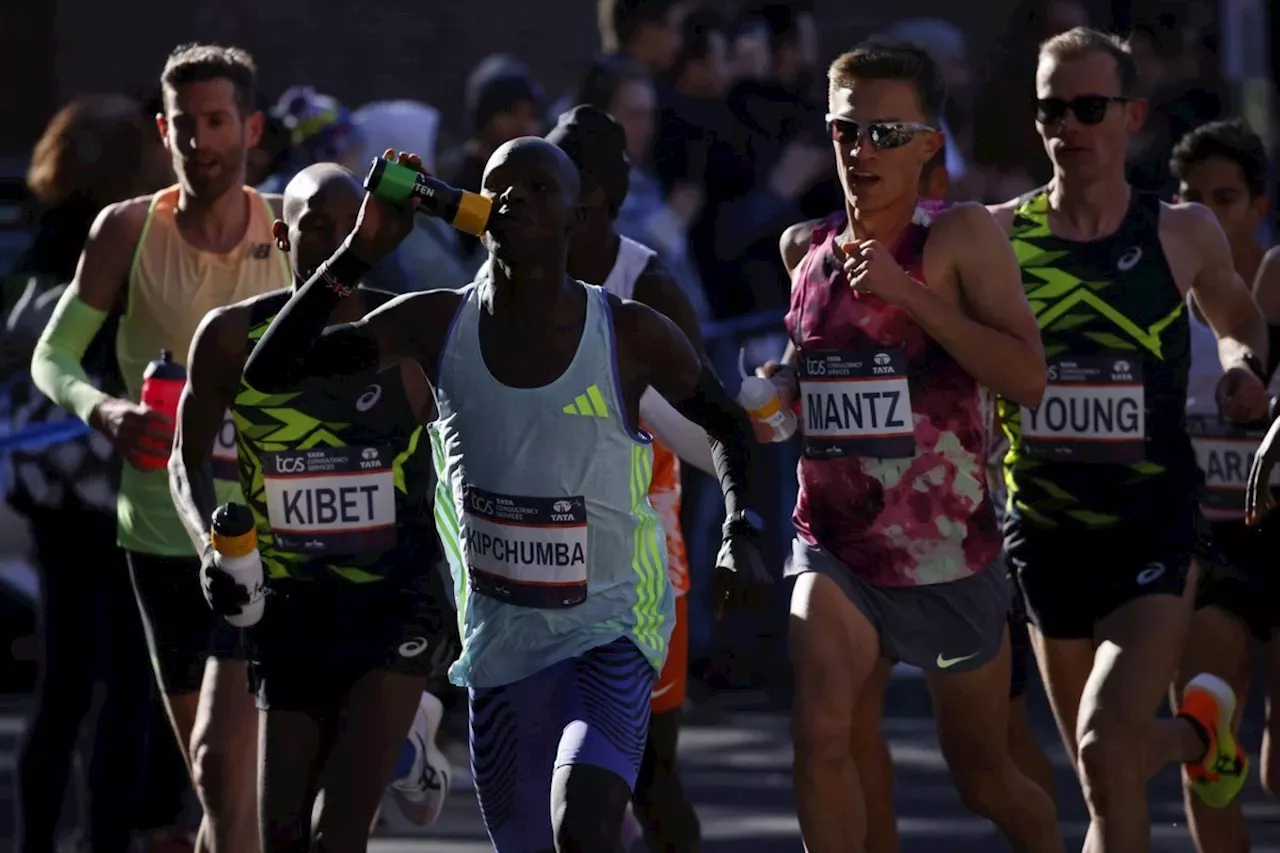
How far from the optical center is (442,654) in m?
6.63

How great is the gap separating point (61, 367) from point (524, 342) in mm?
1968

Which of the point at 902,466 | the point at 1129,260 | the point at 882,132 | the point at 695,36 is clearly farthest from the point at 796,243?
the point at 695,36

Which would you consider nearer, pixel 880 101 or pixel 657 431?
pixel 880 101

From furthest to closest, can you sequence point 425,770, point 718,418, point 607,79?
point 607,79, point 425,770, point 718,418

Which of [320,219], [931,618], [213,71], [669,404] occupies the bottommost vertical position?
[931,618]

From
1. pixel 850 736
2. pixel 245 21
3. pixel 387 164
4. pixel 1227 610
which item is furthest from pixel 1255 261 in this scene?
pixel 245 21

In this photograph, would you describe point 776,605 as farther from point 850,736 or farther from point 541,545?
point 541,545

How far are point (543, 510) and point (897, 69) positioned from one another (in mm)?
1603

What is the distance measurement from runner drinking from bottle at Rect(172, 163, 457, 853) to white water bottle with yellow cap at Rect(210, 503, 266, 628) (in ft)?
0.62

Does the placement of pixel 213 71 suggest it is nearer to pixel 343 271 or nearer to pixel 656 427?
pixel 656 427

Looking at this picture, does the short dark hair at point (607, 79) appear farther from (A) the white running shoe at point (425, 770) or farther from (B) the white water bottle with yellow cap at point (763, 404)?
(B) the white water bottle with yellow cap at point (763, 404)

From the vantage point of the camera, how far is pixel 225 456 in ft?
22.8

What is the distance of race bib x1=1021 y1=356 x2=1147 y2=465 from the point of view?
7023 mm

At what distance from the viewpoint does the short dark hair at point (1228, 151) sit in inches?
330
